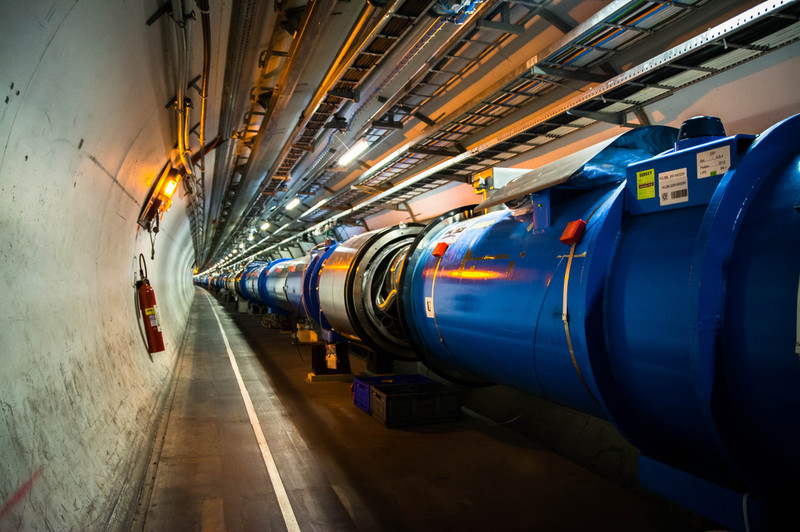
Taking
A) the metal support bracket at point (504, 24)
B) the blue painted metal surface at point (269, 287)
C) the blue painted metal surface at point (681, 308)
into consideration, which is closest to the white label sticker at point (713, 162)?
the blue painted metal surface at point (681, 308)

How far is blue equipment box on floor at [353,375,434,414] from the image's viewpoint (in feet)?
19.1

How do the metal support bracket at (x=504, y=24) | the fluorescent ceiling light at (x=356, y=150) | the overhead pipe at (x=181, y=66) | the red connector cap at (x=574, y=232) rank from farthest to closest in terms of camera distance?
the fluorescent ceiling light at (x=356, y=150), the metal support bracket at (x=504, y=24), the overhead pipe at (x=181, y=66), the red connector cap at (x=574, y=232)

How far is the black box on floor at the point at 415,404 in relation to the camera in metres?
5.25

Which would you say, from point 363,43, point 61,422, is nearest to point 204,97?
point 363,43

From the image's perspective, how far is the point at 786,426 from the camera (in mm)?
1699

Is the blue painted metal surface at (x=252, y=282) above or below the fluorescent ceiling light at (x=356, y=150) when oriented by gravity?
below

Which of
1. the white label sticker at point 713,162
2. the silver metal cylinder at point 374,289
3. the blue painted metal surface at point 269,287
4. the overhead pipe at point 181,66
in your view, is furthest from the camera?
the blue painted metal surface at point 269,287

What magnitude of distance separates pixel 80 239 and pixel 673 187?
3.61 m

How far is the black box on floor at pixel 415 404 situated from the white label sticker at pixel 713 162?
12.4ft

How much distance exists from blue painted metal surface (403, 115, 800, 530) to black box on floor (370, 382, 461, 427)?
2.17m

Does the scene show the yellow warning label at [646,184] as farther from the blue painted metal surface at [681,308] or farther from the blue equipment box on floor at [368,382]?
the blue equipment box on floor at [368,382]

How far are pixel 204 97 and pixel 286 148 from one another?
2.57m

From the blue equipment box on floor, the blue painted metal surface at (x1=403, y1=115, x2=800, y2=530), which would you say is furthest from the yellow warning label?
the blue equipment box on floor

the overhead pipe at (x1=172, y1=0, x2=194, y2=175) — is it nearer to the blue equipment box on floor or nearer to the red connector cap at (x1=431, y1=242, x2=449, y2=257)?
the red connector cap at (x1=431, y1=242, x2=449, y2=257)
